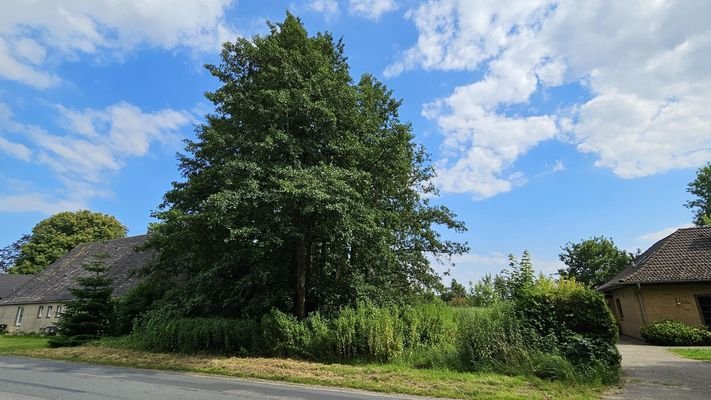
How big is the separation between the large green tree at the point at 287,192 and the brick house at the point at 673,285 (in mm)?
12594

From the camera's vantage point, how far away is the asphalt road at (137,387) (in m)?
8.59

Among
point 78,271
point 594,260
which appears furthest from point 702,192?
point 78,271

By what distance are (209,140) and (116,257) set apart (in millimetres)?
26457

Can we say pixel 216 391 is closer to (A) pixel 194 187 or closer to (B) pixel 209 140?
(A) pixel 194 187

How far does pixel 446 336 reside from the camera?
47.9ft

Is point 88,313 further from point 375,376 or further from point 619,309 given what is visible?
point 619,309

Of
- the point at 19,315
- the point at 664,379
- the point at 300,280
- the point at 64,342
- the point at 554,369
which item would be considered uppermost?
the point at 300,280

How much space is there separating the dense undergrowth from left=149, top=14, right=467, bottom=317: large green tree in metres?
1.71

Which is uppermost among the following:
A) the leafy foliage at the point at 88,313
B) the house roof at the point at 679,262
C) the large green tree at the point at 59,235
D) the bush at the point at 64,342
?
the large green tree at the point at 59,235

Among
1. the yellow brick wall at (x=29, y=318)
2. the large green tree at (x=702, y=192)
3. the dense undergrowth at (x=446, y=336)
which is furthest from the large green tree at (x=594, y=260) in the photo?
the yellow brick wall at (x=29, y=318)

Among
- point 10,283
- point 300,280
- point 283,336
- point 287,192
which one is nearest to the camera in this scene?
point 287,192

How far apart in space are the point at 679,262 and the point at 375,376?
20.3 meters

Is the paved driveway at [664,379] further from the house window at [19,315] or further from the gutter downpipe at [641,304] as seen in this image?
the house window at [19,315]

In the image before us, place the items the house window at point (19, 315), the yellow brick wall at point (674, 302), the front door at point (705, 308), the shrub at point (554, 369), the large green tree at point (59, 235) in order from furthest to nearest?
the large green tree at point (59, 235) < the house window at point (19, 315) < the yellow brick wall at point (674, 302) < the front door at point (705, 308) < the shrub at point (554, 369)
